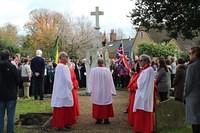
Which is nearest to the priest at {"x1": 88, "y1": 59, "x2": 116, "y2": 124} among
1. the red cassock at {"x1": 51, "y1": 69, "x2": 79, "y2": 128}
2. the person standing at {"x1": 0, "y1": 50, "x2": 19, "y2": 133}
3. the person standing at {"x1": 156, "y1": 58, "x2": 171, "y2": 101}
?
the red cassock at {"x1": 51, "y1": 69, "x2": 79, "y2": 128}

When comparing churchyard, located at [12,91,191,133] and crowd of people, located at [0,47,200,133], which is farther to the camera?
Result: churchyard, located at [12,91,191,133]

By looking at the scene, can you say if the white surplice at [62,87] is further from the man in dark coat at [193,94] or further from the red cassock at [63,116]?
the man in dark coat at [193,94]

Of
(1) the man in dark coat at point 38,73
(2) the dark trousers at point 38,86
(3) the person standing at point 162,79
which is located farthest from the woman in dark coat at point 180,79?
(2) the dark trousers at point 38,86

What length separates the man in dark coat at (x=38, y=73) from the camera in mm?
20625

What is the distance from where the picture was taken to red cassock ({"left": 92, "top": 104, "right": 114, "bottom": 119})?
14758 millimetres

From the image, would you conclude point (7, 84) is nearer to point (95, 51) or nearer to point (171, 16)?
point (171, 16)

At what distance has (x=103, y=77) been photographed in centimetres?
1506

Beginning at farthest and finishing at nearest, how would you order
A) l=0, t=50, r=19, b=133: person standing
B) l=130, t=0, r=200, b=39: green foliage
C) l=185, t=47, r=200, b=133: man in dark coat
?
l=130, t=0, r=200, b=39: green foliage
l=0, t=50, r=19, b=133: person standing
l=185, t=47, r=200, b=133: man in dark coat

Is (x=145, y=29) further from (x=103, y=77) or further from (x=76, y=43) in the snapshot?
(x=76, y=43)

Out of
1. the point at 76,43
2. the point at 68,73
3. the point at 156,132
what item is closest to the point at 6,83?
the point at 68,73

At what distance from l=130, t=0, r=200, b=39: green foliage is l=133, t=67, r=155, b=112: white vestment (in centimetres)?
184

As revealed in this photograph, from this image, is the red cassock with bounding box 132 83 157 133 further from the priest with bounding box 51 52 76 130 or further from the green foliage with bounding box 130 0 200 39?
the green foliage with bounding box 130 0 200 39

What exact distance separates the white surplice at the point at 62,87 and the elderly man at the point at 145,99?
2.19 m

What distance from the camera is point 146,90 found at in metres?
12.2
